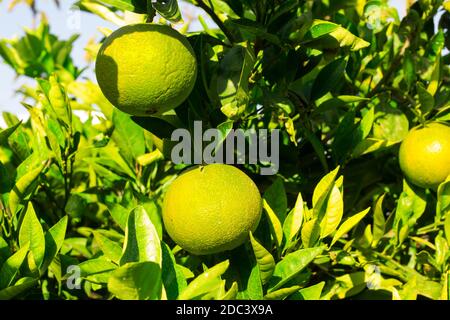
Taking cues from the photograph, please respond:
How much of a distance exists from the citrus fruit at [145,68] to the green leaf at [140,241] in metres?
0.22

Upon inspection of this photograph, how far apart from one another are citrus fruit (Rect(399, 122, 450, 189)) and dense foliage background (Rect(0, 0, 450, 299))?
0.19 feet

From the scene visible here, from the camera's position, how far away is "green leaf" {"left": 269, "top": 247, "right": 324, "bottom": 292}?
3.50 ft

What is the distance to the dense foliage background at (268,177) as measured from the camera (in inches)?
43.3

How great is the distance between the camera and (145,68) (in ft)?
3.36

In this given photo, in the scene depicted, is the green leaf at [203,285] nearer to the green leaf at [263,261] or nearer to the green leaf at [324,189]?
the green leaf at [263,261]

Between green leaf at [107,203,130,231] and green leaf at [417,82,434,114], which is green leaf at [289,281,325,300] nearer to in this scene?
green leaf at [107,203,130,231]

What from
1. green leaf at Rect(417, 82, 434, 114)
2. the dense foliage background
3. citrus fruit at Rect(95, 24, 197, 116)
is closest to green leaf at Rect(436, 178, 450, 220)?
the dense foliage background

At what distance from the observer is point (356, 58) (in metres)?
1.73

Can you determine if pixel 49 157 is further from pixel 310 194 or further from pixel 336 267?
pixel 336 267

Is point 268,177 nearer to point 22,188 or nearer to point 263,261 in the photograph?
point 263,261

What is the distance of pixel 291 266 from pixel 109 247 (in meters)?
0.40

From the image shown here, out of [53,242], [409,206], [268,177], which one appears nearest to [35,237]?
[53,242]

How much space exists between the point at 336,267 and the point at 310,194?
0.74ft
